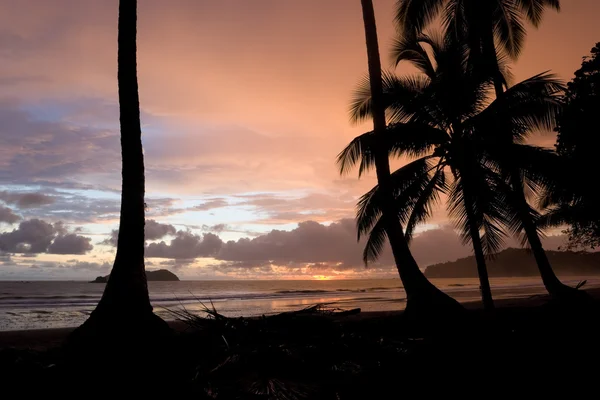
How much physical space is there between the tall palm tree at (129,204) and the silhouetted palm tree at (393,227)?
6143 millimetres

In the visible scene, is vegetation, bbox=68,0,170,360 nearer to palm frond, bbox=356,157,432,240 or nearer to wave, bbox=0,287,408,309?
palm frond, bbox=356,157,432,240

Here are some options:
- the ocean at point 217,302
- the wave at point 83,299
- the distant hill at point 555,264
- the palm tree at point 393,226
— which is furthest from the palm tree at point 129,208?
the distant hill at point 555,264

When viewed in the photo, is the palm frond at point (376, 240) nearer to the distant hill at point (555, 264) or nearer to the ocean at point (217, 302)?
the ocean at point (217, 302)

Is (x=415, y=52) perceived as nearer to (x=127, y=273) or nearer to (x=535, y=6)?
(x=535, y=6)

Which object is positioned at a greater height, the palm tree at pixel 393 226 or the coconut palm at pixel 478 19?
the coconut palm at pixel 478 19

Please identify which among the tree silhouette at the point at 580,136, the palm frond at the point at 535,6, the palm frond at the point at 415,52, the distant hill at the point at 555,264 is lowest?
the distant hill at the point at 555,264

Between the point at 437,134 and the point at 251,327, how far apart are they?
9.14 meters

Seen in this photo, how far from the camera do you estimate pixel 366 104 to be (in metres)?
14.4

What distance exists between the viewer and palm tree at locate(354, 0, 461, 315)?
10.5 m

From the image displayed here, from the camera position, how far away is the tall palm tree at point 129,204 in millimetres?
7824

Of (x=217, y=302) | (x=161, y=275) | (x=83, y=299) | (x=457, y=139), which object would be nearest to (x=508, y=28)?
(x=457, y=139)

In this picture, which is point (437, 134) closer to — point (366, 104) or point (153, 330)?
point (366, 104)

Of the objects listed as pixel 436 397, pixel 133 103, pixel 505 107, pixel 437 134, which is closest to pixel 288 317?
pixel 436 397

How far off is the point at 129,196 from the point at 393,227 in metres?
6.56
